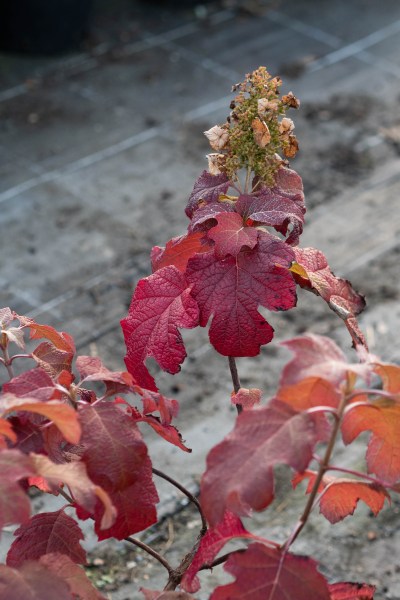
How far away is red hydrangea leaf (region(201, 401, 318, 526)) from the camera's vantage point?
119 cm

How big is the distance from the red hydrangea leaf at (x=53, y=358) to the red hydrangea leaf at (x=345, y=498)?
494 mm

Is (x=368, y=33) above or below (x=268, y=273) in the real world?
below

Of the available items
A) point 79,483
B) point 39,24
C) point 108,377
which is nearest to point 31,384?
point 108,377

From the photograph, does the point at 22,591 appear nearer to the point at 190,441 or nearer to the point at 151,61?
the point at 190,441

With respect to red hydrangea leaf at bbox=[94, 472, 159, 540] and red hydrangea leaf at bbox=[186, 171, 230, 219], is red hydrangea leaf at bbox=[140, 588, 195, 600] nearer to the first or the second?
red hydrangea leaf at bbox=[94, 472, 159, 540]

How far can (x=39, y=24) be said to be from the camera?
660cm

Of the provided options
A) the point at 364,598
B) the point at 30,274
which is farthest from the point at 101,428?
the point at 30,274

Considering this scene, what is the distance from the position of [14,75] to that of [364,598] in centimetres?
540

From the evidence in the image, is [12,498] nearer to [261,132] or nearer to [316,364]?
[316,364]

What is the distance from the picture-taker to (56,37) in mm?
6605

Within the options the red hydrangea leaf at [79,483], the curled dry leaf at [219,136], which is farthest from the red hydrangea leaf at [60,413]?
the curled dry leaf at [219,136]

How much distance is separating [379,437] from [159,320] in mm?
452

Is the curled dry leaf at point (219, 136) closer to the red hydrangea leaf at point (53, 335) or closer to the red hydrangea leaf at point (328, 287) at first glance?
the red hydrangea leaf at point (328, 287)

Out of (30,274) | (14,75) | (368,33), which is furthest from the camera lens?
(368,33)
